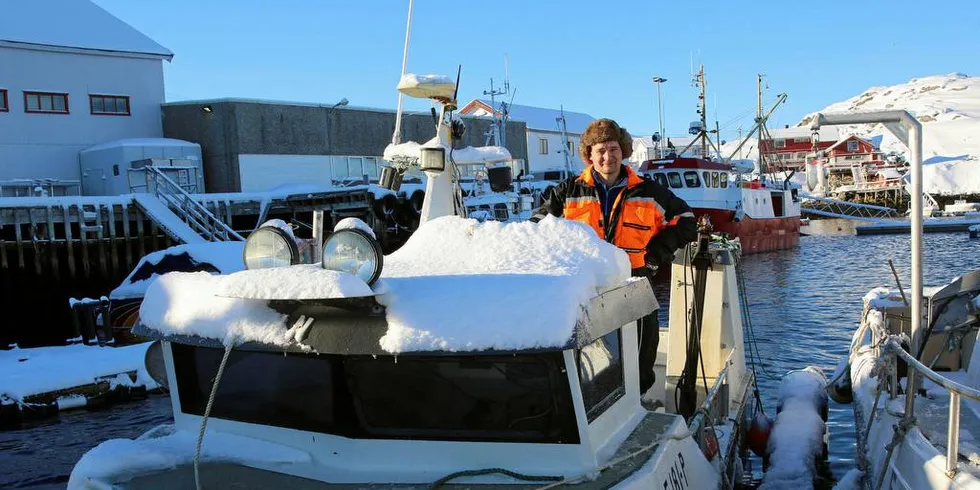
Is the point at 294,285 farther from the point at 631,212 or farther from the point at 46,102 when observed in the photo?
the point at 46,102

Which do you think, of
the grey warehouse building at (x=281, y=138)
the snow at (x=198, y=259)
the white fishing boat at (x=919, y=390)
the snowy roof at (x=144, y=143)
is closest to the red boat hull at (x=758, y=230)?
the grey warehouse building at (x=281, y=138)

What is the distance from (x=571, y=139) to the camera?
2274 inches

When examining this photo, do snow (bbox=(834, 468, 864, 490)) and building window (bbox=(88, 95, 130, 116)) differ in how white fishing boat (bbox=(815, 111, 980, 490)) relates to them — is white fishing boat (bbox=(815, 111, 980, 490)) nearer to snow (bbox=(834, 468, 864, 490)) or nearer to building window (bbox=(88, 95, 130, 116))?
snow (bbox=(834, 468, 864, 490))

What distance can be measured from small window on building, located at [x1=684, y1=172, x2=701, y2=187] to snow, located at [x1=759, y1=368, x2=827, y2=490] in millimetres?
27773

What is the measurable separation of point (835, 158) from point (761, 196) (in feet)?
155

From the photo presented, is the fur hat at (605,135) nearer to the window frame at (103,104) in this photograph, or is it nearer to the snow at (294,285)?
the snow at (294,285)

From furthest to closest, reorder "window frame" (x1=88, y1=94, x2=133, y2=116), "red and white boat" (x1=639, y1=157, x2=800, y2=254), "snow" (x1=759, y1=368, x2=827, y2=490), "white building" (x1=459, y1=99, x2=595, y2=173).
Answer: "white building" (x1=459, y1=99, x2=595, y2=173) → "red and white boat" (x1=639, y1=157, x2=800, y2=254) → "window frame" (x1=88, y1=94, x2=133, y2=116) → "snow" (x1=759, y1=368, x2=827, y2=490)

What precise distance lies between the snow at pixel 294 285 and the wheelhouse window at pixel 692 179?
1338 inches

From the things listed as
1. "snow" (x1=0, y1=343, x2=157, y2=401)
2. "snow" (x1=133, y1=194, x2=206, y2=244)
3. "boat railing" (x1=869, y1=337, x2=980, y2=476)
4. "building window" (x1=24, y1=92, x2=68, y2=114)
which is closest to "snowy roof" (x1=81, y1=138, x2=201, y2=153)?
"building window" (x1=24, y1=92, x2=68, y2=114)

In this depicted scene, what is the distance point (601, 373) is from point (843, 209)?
72999 mm

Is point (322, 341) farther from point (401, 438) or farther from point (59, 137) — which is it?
point (59, 137)

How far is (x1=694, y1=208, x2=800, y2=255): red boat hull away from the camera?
1396 inches

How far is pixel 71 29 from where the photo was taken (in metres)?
31.9

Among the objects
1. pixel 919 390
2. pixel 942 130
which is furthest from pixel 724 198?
pixel 942 130
